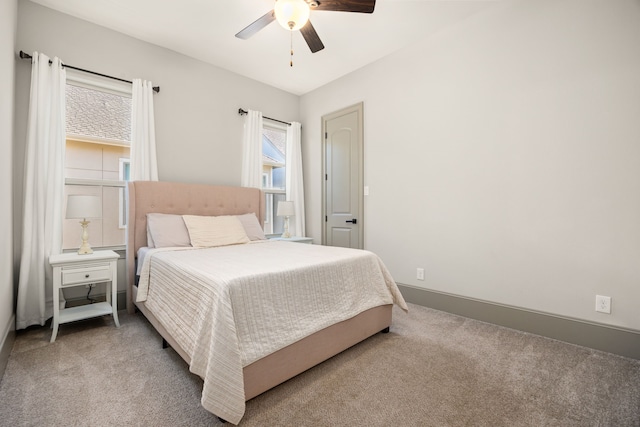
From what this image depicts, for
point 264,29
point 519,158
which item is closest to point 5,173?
point 264,29

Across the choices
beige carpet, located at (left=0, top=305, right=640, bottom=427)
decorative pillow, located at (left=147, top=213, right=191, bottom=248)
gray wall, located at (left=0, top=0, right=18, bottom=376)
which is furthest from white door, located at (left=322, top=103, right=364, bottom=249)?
gray wall, located at (left=0, top=0, right=18, bottom=376)

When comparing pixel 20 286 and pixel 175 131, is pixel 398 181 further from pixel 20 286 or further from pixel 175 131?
pixel 20 286

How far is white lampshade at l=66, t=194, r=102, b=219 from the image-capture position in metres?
2.37

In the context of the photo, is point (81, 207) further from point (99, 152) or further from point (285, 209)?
point (285, 209)

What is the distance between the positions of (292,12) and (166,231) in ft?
7.31

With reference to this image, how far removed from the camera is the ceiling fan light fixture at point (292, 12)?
2035mm

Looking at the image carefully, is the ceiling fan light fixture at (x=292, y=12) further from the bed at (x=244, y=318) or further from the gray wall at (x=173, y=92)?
the gray wall at (x=173, y=92)

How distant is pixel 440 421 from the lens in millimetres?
1386

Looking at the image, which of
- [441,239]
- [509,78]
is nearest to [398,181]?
[441,239]

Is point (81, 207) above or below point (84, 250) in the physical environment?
above

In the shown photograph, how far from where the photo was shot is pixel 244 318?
4.83ft

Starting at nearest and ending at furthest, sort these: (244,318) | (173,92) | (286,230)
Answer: (244,318) < (173,92) < (286,230)

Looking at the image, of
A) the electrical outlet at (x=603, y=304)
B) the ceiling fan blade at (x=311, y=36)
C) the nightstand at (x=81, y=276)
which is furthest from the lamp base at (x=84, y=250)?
the electrical outlet at (x=603, y=304)

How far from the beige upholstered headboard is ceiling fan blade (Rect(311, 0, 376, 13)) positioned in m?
2.24
